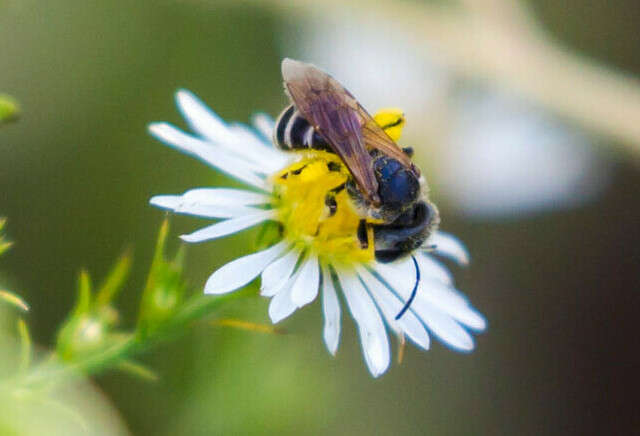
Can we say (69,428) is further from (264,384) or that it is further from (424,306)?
(264,384)

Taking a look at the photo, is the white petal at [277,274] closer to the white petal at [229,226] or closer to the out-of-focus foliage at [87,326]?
the white petal at [229,226]

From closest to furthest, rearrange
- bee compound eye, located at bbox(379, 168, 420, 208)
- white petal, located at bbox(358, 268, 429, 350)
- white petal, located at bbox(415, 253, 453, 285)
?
white petal, located at bbox(358, 268, 429, 350)
bee compound eye, located at bbox(379, 168, 420, 208)
white petal, located at bbox(415, 253, 453, 285)

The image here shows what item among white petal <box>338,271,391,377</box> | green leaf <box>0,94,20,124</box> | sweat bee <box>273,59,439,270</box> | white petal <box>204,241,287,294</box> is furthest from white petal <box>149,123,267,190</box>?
green leaf <box>0,94,20,124</box>

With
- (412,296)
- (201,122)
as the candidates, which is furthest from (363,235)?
(201,122)

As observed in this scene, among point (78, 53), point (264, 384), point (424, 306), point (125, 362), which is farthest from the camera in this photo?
point (78, 53)

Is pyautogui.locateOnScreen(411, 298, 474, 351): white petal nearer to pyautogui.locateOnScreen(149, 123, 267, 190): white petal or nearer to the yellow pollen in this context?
the yellow pollen

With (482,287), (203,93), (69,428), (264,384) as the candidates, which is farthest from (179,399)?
(482,287)
